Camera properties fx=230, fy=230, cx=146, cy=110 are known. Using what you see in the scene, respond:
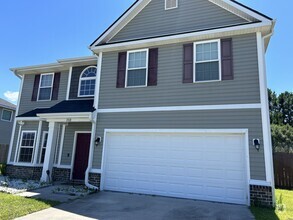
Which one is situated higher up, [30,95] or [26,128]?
[30,95]

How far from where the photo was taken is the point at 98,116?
9.98 m

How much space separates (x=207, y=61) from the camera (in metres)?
8.75

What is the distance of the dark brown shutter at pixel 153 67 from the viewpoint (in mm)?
9426

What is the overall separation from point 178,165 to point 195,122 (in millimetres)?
1714

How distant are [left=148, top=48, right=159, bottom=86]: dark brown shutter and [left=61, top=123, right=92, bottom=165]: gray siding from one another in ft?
14.0

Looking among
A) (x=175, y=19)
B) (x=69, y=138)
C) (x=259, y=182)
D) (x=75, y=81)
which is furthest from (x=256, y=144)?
(x=75, y=81)

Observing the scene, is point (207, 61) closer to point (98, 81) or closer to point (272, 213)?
point (98, 81)

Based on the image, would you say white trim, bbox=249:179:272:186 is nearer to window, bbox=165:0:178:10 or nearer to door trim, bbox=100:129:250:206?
door trim, bbox=100:129:250:206

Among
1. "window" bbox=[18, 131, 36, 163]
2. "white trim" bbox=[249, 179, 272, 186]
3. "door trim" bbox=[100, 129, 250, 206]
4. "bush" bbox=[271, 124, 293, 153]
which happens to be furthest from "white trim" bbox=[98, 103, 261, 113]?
"bush" bbox=[271, 124, 293, 153]

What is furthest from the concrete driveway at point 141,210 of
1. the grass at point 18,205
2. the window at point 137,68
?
the window at point 137,68

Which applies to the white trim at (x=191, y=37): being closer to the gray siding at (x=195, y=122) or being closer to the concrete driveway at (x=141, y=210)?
the gray siding at (x=195, y=122)

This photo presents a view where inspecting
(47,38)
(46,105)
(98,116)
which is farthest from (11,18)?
(98,116)

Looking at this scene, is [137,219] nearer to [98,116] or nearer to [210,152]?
[210,152]

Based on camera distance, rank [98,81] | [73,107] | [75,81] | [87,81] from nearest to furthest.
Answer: [98,81] → [73,107] → [87,81] → [75,81]
